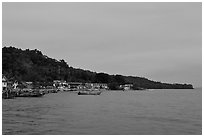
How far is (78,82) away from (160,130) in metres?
86.3

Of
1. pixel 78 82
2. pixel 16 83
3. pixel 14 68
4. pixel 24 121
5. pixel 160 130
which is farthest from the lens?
pixel 78 82

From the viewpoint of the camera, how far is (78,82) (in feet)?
327

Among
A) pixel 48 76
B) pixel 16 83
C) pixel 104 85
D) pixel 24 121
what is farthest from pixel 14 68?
pixel 24 121

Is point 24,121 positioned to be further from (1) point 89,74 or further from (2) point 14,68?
(1) point 89,74

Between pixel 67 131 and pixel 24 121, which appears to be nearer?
pixel 67 131

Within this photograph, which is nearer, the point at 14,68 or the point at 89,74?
the point at 14,68

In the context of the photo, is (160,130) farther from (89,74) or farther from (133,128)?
(89,74)

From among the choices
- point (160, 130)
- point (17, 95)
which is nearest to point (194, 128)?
point (160, 130)

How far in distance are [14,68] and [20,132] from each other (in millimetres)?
62998

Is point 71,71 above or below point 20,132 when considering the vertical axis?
above

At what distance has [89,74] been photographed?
4200 inches

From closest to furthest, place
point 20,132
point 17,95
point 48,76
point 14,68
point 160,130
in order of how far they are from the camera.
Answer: point 20,132
point 160,130
point 17,95
point 14,68
point 48,76

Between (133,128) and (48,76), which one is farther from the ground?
(48,76)

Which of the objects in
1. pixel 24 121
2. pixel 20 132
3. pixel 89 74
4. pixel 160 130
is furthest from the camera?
pixel 89 74
